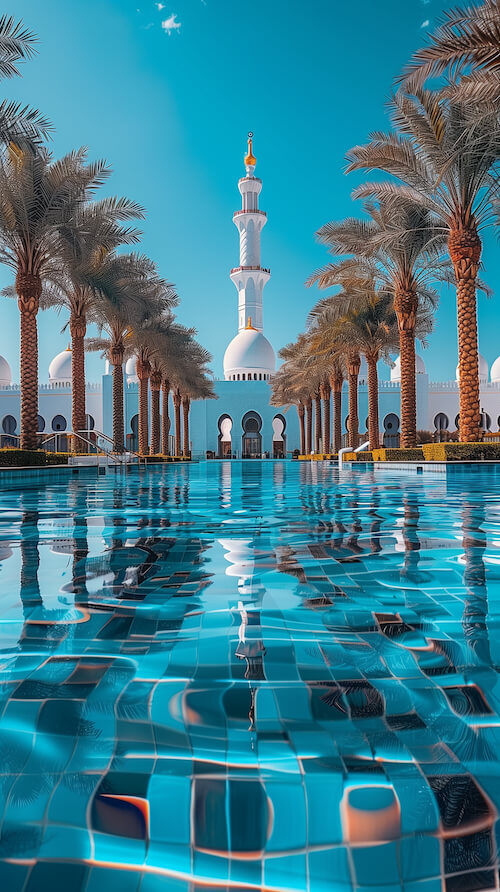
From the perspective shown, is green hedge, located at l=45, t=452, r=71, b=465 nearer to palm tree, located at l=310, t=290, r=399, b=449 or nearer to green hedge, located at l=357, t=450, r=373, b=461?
palm tree, located at l=310, t=290, r=399, b=449

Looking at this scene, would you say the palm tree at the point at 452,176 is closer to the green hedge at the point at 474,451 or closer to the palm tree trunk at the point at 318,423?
the green hedge at the point at 474,451

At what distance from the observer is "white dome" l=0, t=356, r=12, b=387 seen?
183ft

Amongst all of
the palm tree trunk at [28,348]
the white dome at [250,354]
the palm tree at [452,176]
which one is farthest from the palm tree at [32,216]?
the white dome at [250,354]

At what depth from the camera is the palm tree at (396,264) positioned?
14.8 m

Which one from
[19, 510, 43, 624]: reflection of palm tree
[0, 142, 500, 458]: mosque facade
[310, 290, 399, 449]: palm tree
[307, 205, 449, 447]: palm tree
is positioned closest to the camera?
[19, 510, 43, 624]: reflection of palm tree

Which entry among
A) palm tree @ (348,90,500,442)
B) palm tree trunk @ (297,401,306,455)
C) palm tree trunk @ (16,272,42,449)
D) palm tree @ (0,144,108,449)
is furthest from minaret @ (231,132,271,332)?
palm tree trunk @ (16,272,42,449)

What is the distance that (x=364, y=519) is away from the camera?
560cm

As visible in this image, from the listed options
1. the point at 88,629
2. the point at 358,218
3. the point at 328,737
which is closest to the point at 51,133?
the point at 358,218

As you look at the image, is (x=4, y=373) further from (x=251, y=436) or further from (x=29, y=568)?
(x=29, y=568)

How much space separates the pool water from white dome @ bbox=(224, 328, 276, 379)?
173 ft

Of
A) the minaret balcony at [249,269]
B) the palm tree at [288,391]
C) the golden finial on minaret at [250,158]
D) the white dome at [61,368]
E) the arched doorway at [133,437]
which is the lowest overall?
the arched doorway at [133,437]

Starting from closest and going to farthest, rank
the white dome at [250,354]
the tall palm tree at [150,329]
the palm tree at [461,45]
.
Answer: the palm tree at [461,45], the tall palm tree at [150,329], the white dome at [250,354]

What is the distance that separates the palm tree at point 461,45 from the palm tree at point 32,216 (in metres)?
7.50

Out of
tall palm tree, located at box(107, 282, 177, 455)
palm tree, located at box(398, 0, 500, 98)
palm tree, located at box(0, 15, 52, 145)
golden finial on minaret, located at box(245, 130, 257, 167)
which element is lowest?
tall palm tree, located at box(107, 282, 177, 455)
